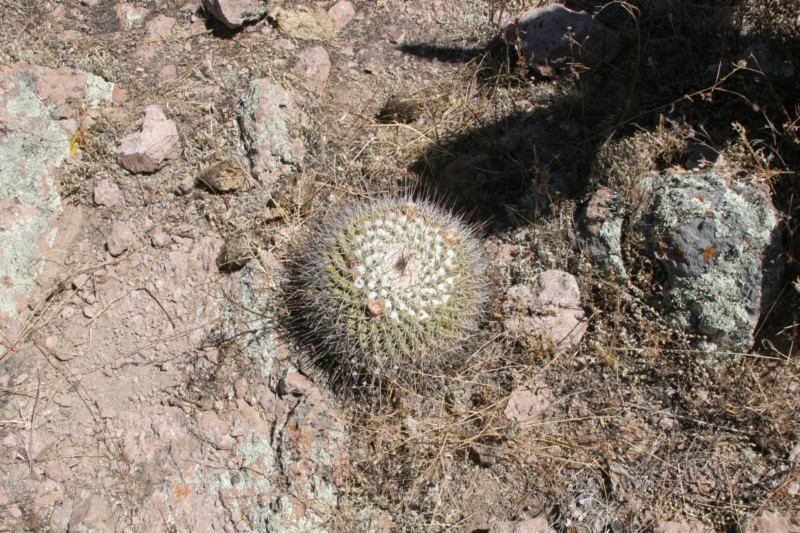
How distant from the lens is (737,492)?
10.4 ft

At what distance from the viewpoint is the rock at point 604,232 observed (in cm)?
375

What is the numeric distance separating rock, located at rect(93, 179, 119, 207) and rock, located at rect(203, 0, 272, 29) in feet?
5.52

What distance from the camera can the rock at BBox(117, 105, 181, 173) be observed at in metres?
4.24

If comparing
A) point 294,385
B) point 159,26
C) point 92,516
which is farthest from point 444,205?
point 159,26

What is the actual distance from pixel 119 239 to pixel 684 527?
3841 mm

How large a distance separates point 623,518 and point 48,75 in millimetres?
4823

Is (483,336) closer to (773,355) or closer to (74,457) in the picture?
(773,355)

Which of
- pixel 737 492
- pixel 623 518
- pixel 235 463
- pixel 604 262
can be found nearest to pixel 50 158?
pixel 235 463

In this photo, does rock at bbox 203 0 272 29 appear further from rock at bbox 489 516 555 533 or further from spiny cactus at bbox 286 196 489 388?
rock at bbox 489 516 555 533

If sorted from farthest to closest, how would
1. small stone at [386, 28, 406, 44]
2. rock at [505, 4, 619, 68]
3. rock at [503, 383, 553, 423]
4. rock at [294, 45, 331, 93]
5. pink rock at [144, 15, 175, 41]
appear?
small stone at [386, 28, 406, 44] < pink rock at [144, 15, 175, 41] < rock at [294, 45, 331, 93] < rock at [505, 4, 619, 68] < rock at [503, 383, 553, 423]

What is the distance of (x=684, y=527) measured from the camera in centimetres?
310

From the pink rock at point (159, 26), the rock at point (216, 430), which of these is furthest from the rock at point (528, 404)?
the pink rock at point (159, 26)

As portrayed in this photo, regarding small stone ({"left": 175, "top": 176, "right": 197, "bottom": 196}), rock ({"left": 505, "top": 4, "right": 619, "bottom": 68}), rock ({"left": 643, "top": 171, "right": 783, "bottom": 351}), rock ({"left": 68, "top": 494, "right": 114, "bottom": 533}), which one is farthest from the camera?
rock ({"left": 505, "top": 4, "right": 619, "bottom": 68})

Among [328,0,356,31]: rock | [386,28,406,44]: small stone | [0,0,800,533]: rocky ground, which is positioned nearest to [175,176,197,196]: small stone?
[0,0,800,533]: rocky ground
